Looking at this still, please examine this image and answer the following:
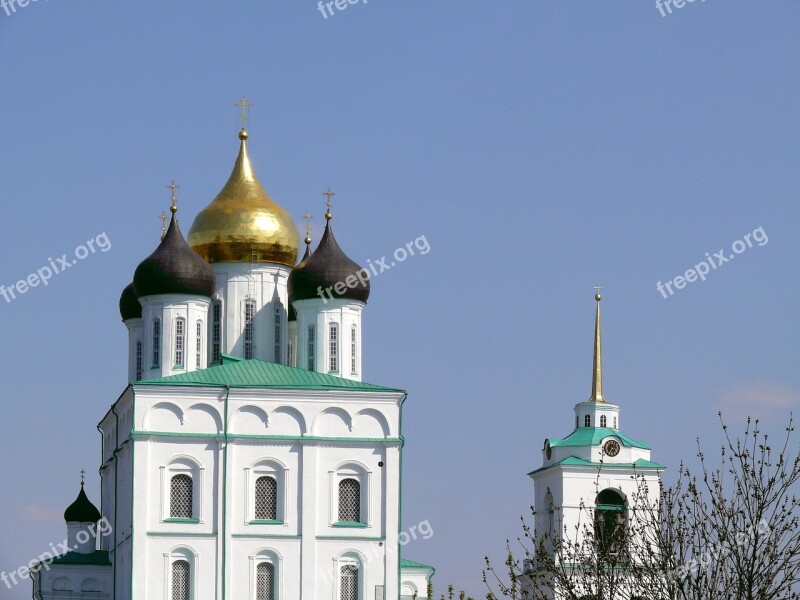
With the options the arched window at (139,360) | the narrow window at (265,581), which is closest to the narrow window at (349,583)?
the narrow window at (265,581)

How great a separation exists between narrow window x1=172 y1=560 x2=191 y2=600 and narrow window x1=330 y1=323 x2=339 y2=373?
659cm

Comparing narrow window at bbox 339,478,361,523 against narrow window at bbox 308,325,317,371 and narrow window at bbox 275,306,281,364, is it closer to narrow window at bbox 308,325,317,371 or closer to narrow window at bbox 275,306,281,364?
narrow window at bbox 308,325,317,371

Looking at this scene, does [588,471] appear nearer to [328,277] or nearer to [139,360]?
[328,277]

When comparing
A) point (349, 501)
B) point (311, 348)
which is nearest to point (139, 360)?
point (311, 348)

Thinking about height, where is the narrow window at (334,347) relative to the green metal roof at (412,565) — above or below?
above

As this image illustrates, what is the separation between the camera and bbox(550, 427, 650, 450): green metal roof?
56.1 metres

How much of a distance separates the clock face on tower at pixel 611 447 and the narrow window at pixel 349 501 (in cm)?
990

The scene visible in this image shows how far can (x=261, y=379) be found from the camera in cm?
4919

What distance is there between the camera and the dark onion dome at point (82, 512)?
5666cm

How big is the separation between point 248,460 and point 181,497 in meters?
1.77

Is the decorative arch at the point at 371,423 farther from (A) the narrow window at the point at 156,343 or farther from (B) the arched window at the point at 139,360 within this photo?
(B) the arched window at the point at 139,360

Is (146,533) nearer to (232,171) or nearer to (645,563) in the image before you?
(232,171)

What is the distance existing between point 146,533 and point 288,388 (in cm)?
474

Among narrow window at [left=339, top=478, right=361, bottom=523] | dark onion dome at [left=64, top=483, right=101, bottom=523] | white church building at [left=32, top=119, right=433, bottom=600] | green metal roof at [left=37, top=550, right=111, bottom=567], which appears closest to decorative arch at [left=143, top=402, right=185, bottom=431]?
white church building at [left=32, top=119, right=433, bottom=600]
